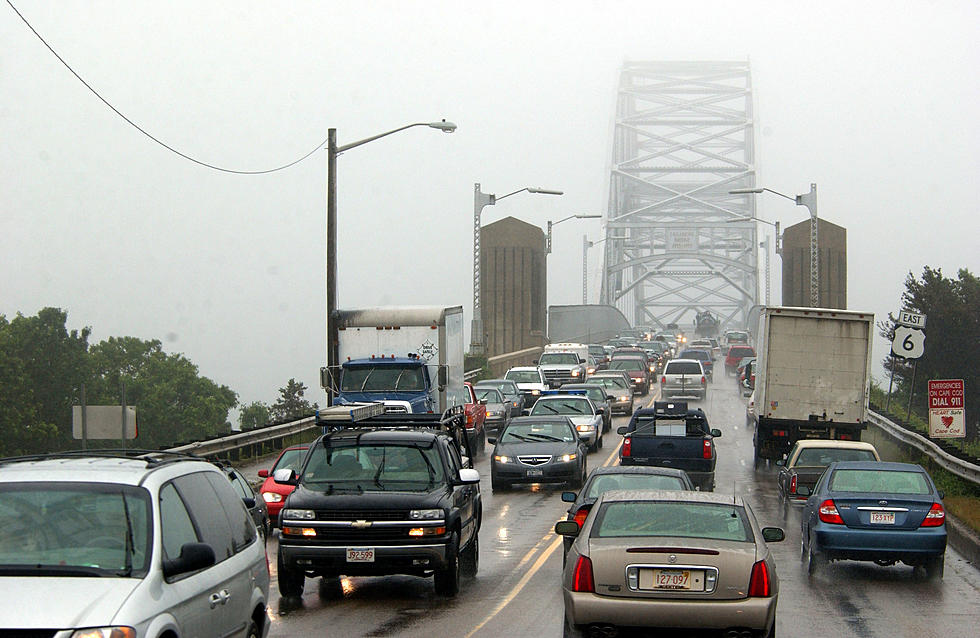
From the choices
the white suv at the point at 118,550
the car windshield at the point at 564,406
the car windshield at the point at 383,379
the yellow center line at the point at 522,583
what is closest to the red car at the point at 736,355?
the car windshield at the point at 564,406

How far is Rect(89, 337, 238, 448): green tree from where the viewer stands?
11169 cm

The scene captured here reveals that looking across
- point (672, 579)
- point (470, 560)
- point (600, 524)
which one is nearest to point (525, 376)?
point (470, 560)

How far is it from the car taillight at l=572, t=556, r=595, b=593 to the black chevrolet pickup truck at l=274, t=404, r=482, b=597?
3.43 metres

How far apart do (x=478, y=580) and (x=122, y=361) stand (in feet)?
343

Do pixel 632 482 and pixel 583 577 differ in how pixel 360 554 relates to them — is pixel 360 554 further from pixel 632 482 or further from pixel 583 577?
pixel 632 482

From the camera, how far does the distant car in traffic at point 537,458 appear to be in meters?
25.2

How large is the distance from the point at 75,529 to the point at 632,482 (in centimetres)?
894

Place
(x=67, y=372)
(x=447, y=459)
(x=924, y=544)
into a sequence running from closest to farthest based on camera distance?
(x=447, y=459), (x=924, y=544), (x=67, y=372)

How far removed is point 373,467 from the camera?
45.1ft

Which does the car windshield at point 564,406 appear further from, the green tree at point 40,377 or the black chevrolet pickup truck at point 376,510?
the green tree at point 40,377

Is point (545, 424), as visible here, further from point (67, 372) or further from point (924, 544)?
point (67, 372)

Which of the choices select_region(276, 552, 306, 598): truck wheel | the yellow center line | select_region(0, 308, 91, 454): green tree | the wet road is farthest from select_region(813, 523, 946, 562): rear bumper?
select_region(0, 308, 91, 454): green tree

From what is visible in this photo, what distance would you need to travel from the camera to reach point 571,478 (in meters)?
25.3

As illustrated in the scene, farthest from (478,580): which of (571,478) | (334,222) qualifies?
(334,222)
